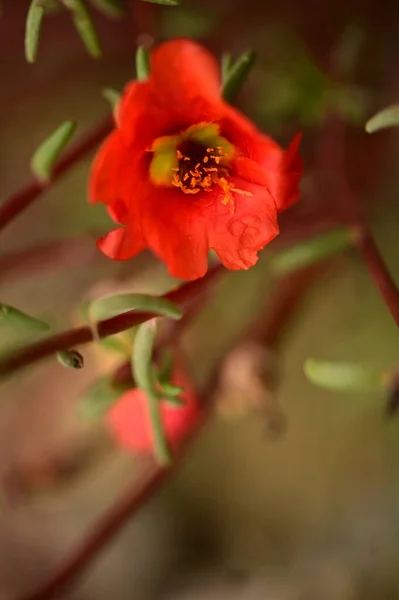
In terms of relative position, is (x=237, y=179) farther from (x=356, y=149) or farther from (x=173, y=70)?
(x=356, y=149)

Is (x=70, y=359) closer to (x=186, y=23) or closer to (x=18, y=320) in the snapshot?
(x=18, y=320)

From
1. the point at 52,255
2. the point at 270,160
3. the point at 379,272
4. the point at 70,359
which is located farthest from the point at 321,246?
the point at 52,255

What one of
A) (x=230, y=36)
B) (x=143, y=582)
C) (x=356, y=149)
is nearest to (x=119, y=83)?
(x=230, y=36)

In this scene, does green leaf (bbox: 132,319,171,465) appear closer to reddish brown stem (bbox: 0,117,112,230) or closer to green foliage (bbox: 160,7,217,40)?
reddish brown stem (bbox: 0,117,112,230)

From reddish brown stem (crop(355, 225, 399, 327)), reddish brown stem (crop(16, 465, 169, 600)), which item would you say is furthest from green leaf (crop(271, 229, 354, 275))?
reddish brown stem (crop(16, 465, 169, 600))

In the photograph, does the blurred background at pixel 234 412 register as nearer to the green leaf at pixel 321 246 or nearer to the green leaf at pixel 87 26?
the green leaf at pixel 321 246

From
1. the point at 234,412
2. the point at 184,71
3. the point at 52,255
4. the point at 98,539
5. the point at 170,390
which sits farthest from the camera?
the point at 234,412
